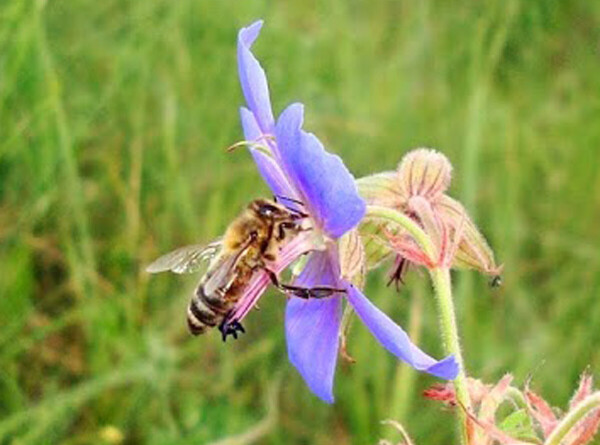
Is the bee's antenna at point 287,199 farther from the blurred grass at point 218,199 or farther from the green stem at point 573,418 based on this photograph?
the blurred grass at point 218,199

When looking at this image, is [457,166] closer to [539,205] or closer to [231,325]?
[539,205]

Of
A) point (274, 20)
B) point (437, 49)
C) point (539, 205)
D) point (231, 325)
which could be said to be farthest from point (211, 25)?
point (231, 325)

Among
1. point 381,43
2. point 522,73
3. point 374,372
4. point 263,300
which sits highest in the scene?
point 381,43

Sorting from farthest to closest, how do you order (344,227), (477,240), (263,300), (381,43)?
1. (381,43)
2. (263,300)
3. (477,240)
4. (344,227)

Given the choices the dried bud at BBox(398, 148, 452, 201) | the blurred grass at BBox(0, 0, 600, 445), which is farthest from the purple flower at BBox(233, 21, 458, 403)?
the blurred grass at BBox(0, 0, 600, 445)

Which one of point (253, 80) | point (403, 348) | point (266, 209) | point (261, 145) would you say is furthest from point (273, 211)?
point (403, 348)

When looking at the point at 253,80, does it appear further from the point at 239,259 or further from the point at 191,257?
the point at 191,257

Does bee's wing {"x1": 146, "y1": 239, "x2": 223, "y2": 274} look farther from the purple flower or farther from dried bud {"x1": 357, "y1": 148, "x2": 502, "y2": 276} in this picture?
dried bud {"x1": 357, "y1": 148, "x2": 502, "y2": 276}
